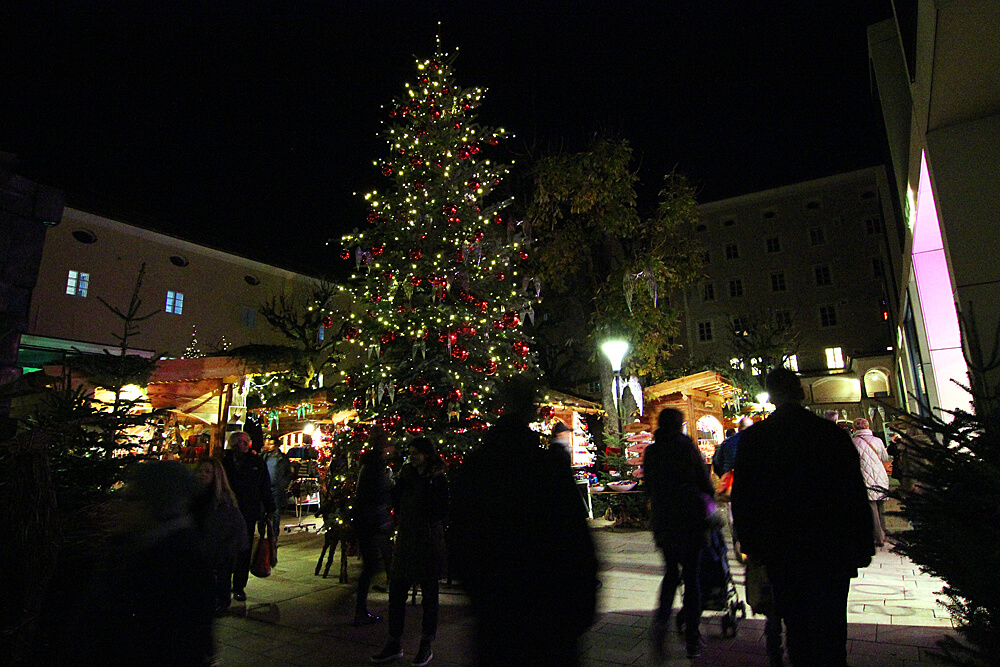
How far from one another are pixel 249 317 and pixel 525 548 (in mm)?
29044

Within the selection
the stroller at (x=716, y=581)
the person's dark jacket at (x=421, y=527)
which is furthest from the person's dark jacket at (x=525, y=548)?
the stroller at (x=716, y=581)

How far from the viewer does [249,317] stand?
28.5 meters

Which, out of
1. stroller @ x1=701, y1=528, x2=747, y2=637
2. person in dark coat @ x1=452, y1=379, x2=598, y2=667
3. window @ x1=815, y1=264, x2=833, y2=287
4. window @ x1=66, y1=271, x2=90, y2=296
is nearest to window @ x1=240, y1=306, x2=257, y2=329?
window @ x1=66, y1=271, x2=90, y2=296

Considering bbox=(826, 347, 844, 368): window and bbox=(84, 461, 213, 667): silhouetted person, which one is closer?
bbox=(84, 461, 213, 667): silhouetted person

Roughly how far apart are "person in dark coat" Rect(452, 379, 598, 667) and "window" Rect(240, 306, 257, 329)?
2855 centimetres

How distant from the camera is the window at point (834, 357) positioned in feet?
123

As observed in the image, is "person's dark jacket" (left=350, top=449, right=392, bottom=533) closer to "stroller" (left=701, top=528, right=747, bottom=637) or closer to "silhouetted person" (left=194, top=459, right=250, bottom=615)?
"silhouetted person" (left=194, top=459, right=250, bottom=615)

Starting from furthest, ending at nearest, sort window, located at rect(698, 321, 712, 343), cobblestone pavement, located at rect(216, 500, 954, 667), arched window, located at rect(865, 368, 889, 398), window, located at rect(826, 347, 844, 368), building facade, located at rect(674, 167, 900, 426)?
1. window, located at rect(698, 321, 712, 343)
2. window, located at rect(826, 347, 844, 368)
3. building facade, located at rect(674, 167, 900, 426)
4. arched window, located at rect(865, 368, 889, 398)
5. cobblestone pavement, located at rect(216, 500, 954, 667)

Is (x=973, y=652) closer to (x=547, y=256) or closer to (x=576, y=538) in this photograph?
(x=576, y=538)

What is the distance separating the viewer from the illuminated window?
41.2 meters

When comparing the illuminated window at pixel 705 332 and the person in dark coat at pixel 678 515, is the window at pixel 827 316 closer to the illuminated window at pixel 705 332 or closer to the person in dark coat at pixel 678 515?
the illuminated window at pixel 705 332

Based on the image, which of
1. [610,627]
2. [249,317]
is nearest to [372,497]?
[610,627]

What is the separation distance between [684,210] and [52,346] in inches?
896

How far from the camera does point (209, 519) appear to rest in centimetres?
514
